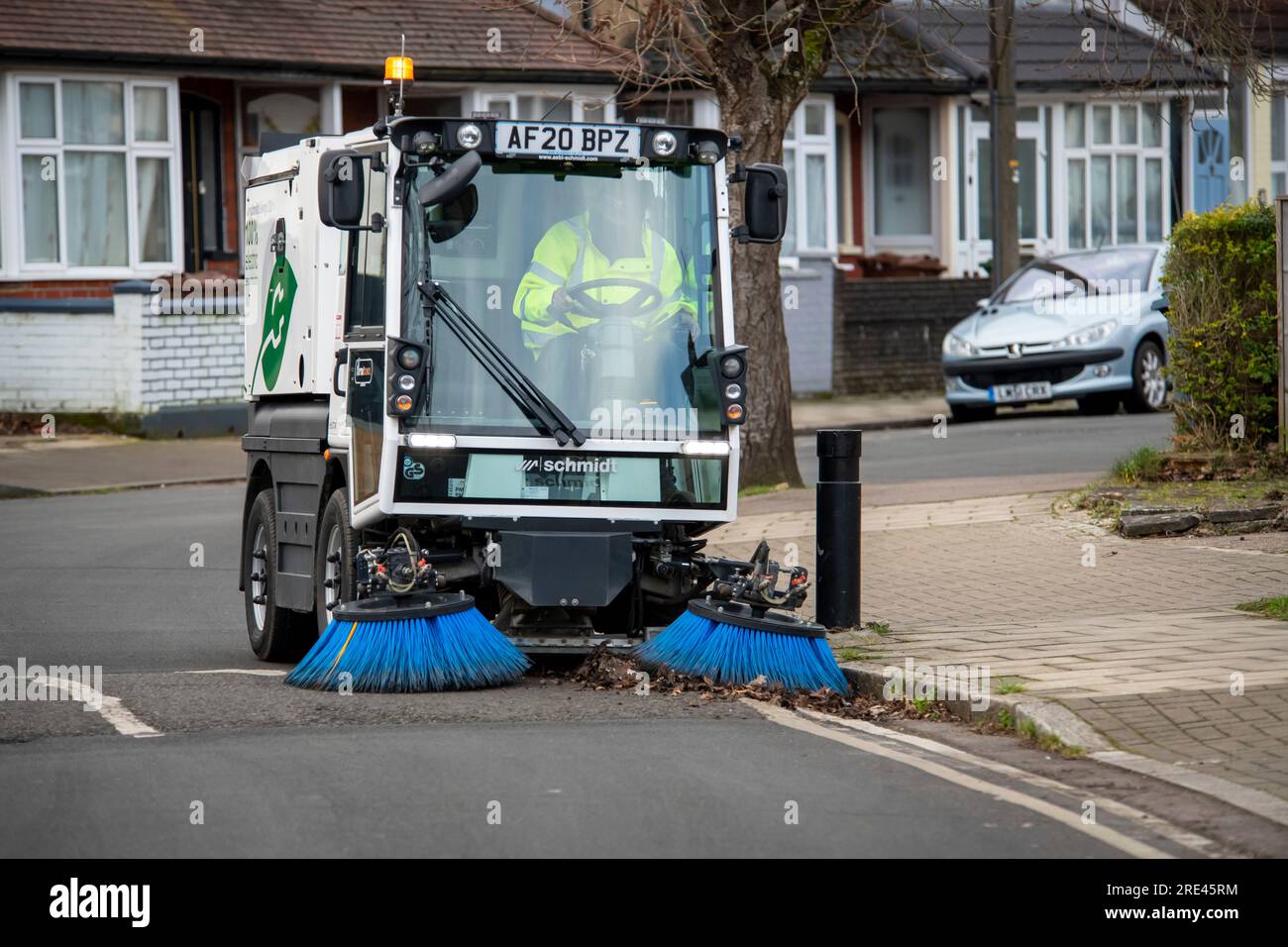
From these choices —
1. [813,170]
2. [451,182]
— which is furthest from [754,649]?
[813,170]

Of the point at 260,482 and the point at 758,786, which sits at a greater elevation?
the point at 260,482

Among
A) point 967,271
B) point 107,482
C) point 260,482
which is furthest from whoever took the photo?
point 967,271

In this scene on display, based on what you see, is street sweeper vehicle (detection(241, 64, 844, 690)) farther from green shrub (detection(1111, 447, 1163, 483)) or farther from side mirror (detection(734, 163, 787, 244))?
green shrub (detection(1111, 447, 1163, 483))

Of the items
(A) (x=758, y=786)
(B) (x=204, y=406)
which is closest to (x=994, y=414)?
(B) (x=204, y=406)

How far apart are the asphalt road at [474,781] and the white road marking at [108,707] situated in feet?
0.18

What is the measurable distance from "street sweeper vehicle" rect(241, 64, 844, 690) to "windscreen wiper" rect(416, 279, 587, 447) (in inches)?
0.4

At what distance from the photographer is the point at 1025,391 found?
2386cm

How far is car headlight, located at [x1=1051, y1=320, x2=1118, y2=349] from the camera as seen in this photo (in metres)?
23.5

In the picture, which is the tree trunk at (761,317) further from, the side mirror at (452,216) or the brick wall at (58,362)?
the brick wall at (58,362)

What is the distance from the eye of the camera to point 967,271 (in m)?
35.6

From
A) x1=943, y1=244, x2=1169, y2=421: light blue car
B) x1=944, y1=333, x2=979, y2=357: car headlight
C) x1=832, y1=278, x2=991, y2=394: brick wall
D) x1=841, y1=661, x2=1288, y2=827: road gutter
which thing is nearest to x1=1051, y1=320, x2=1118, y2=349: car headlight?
x1=943, y1=244, x2=1169, y2=421: light blue car

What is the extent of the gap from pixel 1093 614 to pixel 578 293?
11.0ft
